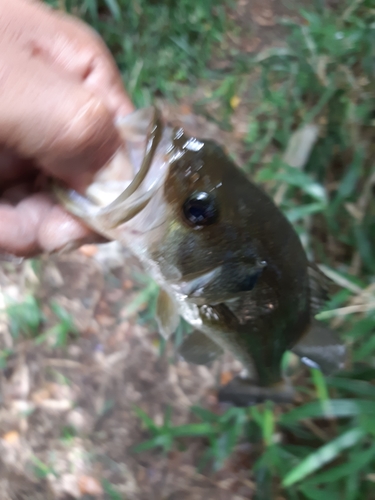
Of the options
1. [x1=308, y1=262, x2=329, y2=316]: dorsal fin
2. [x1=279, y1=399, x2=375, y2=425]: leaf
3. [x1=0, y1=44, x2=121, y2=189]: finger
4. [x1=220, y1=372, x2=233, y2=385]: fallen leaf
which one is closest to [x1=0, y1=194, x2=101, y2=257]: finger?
[x1=0, y1=44, x2=121, y2=189]: finger

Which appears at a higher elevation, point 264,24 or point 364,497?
point 264,24

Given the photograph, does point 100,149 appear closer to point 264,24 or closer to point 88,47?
point 88,47

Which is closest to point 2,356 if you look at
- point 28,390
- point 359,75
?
point 28,390

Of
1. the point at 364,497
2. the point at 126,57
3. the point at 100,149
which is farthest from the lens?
the point at 126,57

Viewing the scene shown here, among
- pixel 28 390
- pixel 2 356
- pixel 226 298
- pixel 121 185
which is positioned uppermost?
pixel 121 185

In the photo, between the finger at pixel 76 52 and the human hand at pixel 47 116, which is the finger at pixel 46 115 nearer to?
the human hand at pixel 47 116

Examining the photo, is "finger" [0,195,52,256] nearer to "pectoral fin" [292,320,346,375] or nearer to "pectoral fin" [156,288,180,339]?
"pectoral fin" [156,288,180,339]
